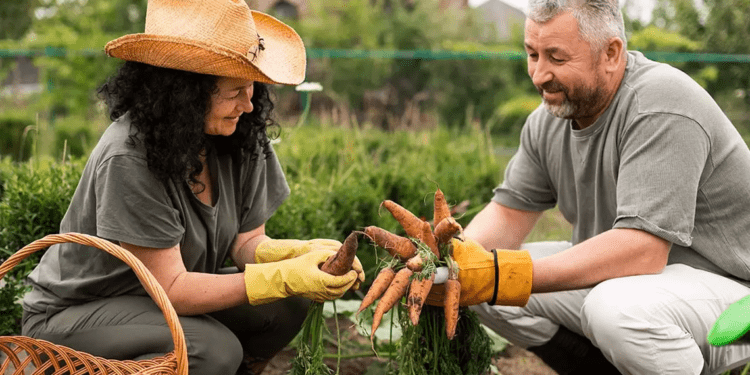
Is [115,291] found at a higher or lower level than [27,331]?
higher

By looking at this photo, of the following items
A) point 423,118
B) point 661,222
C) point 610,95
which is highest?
point 610,95

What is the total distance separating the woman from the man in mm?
752

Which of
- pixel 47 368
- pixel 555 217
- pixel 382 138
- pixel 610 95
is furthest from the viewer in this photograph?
pixel 382 138

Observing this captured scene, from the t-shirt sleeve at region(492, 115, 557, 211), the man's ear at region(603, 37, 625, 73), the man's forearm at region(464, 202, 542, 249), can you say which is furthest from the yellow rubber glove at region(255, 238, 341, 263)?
the man's ear at region(603, 37, 625, 73)

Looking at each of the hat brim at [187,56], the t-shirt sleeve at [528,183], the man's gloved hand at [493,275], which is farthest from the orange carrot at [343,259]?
the t-shirt sleeve at [528,183]

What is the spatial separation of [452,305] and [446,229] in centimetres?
24

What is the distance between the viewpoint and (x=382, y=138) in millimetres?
5723

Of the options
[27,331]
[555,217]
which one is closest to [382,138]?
[555,217]

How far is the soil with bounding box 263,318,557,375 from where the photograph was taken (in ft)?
10.5

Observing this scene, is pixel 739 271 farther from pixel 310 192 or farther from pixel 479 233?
pixel 310 192

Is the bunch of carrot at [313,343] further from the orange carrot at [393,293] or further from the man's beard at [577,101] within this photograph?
the man's beard at [577,101]

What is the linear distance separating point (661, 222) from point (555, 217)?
2790 millimetres

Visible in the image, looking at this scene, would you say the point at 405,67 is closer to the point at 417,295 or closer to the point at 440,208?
the point at 440,208

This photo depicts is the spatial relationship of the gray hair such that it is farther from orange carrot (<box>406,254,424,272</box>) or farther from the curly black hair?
the curly black hair
